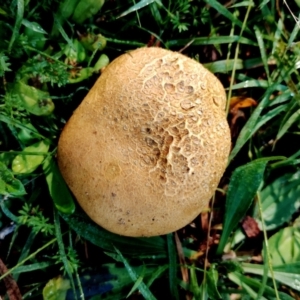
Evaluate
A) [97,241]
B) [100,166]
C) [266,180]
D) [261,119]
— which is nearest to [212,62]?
[261,119]

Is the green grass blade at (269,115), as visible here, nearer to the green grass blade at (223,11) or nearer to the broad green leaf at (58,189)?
the green grass blade at (223,11)

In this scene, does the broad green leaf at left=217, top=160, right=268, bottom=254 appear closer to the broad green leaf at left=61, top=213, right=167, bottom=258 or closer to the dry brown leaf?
the dry brown leaf

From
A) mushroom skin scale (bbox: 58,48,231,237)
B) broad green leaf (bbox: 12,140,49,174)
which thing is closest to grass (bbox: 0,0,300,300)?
broad green leaf (bbox: 12,140,49,174)

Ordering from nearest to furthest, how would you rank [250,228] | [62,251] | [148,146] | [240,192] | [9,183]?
[148,146] → [9,183] → [62,251] → [240,192] → [250,228]

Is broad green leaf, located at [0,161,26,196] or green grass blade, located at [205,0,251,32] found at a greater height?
green grass blade, located at [205,0,251,32]

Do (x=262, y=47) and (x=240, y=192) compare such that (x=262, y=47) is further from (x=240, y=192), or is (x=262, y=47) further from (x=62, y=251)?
(x=62, y=251)

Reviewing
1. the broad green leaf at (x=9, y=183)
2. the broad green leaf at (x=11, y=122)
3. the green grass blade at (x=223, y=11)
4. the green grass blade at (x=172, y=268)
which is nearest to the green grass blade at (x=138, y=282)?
the green grass blade at (x=172, y=268)

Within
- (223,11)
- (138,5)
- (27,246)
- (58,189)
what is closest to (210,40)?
(223,11)
